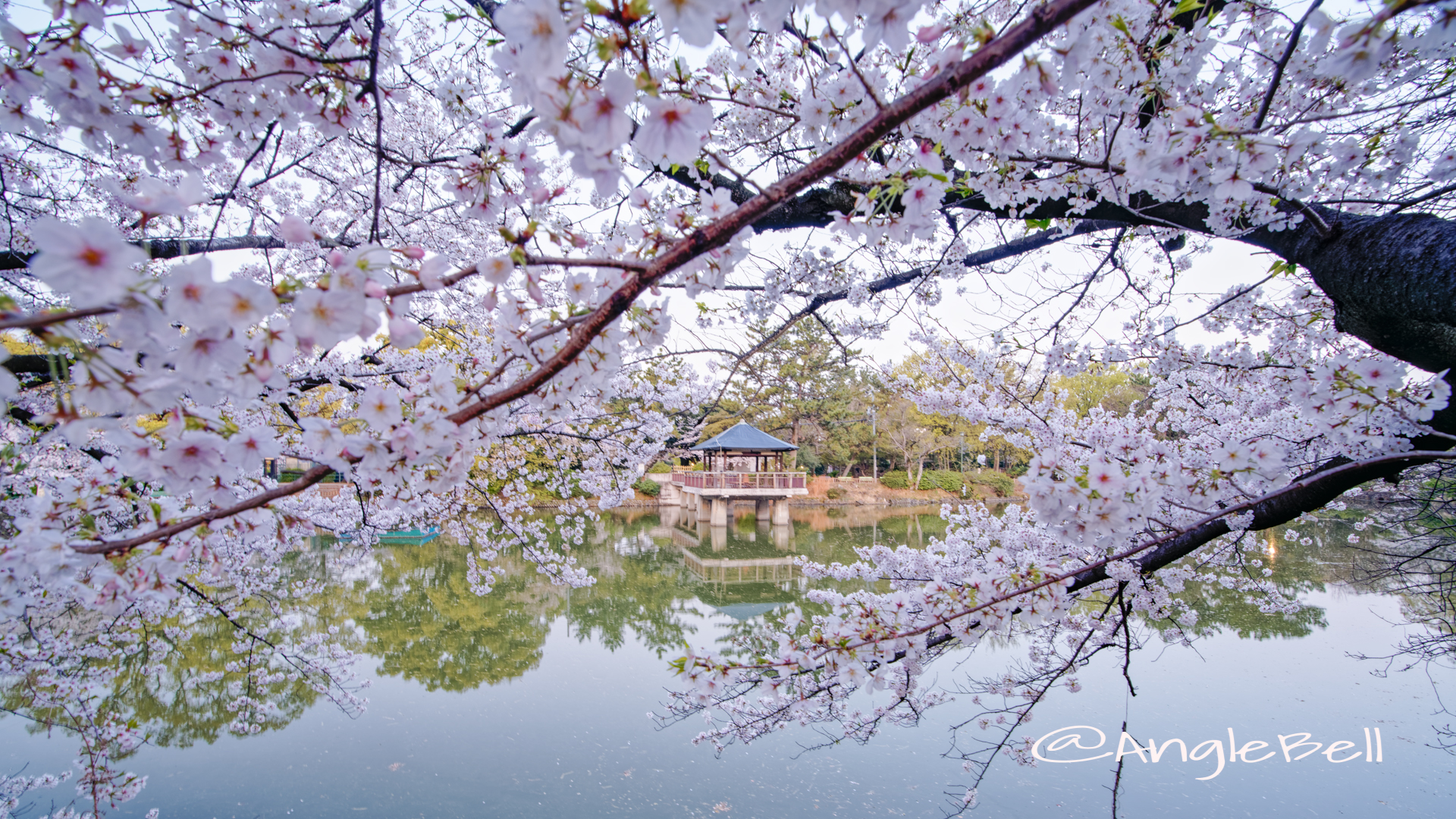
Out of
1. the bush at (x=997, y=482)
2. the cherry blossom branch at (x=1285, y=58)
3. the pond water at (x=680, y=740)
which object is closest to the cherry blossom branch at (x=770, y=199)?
the cherry blossom branch at (x=1285, y=58)

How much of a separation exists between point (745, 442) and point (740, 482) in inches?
43.9

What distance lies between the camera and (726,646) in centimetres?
618

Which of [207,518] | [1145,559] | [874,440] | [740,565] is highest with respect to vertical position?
[874,440]

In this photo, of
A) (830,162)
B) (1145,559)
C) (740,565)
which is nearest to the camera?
(830,162)

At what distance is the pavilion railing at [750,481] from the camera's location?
15.3 metres

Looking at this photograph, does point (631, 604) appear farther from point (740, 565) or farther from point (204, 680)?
point (204, 680)

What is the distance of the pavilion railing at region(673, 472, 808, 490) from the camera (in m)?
15.3

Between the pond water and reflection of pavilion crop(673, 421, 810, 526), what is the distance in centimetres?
810

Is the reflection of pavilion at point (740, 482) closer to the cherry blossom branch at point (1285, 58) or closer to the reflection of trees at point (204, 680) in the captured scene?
the reflection of trees at point (204, 680)

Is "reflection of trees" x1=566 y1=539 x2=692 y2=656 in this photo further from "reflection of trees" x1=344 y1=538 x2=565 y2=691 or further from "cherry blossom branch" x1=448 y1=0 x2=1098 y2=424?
"cherry blossom branch" x1=448 y1=0 x2=1098 y2=424

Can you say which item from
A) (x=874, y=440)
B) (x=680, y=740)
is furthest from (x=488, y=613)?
(x=874, y=440)

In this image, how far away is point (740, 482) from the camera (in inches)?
603

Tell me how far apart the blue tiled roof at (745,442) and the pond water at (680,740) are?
8198 mm

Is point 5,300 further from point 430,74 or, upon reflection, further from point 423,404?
point 430,74
